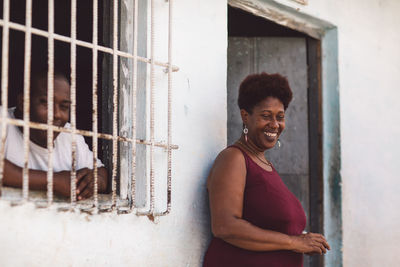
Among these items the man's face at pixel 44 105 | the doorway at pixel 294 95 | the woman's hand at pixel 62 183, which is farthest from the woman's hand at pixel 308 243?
the doorway at pixel 294 95

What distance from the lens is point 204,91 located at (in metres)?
3.16

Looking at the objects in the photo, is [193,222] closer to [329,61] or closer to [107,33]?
[107,33]

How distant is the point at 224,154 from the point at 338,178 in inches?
62.7

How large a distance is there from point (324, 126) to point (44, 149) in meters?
2.45

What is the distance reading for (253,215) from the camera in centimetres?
282

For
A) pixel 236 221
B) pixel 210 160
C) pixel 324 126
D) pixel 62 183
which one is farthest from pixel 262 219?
pixel 324 126

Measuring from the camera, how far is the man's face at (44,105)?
2502 millimetres

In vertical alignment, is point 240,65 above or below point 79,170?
above

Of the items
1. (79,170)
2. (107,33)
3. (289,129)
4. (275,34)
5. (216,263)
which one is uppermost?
(275,34)

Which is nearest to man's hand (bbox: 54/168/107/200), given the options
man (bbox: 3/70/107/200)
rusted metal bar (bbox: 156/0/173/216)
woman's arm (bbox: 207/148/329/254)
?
man (bbox: 3/70/107/200)

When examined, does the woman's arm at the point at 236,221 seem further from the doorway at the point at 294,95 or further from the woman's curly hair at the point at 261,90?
the doorway at the point at 294,95

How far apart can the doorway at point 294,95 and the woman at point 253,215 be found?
142cm

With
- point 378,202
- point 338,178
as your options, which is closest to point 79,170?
point 338,178

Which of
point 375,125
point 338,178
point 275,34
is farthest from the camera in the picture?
point 275,34
